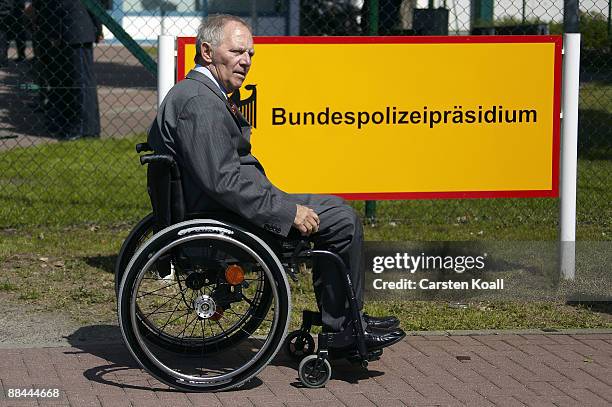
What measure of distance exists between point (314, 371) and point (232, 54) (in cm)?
142

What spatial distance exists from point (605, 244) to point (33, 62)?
7.28 m

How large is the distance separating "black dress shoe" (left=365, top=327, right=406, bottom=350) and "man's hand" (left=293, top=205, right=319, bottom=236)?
1.77 ft

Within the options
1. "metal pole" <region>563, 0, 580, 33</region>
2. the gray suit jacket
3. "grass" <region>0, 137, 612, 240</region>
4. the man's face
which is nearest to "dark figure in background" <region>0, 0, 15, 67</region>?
"grass" <region>0, 137, 612, 240</region>

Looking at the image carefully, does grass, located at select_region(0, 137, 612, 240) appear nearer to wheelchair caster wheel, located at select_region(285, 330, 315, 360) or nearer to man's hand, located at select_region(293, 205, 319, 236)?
wheelchair caster wheel, located at select_region(285, 330, 315, 360)

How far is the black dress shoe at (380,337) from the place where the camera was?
5281mm

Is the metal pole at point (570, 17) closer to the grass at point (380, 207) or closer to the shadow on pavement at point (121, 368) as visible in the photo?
the grass at point (380, 207)

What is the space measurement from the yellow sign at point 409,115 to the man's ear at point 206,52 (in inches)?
67.2

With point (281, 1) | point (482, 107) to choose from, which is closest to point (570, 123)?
point (482, 107)

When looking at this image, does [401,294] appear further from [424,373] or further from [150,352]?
[150,352]

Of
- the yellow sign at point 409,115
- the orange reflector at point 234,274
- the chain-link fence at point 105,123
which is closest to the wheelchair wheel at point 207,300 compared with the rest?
the orange reflector at point 234,274

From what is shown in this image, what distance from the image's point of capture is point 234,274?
5148 mm

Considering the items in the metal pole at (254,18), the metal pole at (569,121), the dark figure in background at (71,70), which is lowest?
the metal pole at (569,121)

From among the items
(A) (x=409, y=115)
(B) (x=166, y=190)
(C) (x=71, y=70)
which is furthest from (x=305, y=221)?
(C) (x=71, y=70)

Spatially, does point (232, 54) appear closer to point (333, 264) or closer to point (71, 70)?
point (333, 264)
